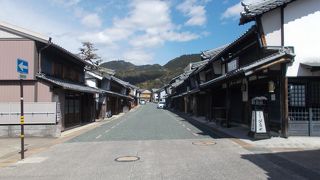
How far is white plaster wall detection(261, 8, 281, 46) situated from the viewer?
691 inches

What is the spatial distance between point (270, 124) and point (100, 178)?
37.5 feet

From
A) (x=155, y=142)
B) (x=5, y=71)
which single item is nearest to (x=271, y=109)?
(x=155, y=142)

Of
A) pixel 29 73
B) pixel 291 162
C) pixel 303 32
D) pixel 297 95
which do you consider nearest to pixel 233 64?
pixel 303 32

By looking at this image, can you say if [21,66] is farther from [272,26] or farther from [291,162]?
[272,26]

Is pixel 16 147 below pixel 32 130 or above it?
below

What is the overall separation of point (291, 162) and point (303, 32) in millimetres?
8307

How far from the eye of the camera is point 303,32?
1745 cm

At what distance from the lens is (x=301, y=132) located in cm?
1711

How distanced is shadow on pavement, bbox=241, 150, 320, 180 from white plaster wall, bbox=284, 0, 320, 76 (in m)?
5.26

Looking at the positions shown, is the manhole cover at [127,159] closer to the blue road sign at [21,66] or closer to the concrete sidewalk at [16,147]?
the concrete sidewalk at [16,147]

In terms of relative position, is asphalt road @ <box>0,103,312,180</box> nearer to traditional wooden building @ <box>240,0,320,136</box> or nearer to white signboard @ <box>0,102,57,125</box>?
traditional wooden building @ <box>240,0,320,136</box>

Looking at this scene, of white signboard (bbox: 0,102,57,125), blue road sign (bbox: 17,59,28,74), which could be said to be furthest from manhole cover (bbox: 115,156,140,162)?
white signboard (bbox: 0,102,57,125)

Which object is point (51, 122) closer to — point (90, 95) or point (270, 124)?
point (270, 124)

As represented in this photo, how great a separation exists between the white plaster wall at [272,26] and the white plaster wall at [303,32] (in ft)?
1.04
